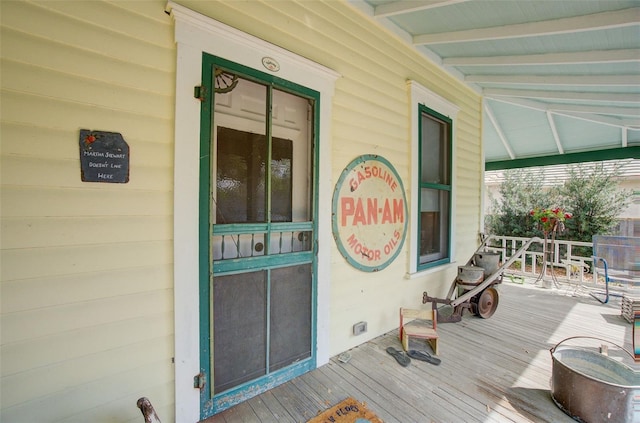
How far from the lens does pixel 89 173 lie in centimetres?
142

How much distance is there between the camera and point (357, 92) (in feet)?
8.77

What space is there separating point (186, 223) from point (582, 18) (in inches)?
140

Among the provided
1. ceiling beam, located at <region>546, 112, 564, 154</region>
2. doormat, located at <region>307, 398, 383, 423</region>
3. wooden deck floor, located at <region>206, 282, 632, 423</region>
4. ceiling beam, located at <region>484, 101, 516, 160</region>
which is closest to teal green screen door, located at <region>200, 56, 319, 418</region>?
wooden deck floor, located at <region>206, 282, 632, 423</region>

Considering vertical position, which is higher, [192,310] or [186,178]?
[186,178]

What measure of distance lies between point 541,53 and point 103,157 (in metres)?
4.18

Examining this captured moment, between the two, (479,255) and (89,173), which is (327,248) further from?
(479,255)

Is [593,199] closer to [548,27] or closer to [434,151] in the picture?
[434,151]

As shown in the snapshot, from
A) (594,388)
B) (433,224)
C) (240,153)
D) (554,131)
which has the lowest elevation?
(594,388)

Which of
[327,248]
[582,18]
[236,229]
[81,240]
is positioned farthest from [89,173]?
[582,18]

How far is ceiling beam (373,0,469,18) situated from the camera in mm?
2311

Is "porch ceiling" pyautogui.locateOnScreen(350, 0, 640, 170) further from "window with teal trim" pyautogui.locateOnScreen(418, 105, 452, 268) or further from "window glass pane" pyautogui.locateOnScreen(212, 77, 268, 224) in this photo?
"window glass pane" pyautogui.locateOnScreen(212, 77, 268, 224)

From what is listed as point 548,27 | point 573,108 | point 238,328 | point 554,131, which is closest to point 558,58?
point 548,27

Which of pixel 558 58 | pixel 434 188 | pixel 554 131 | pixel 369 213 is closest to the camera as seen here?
pixel 369 213

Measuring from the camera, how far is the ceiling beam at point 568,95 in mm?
3406
